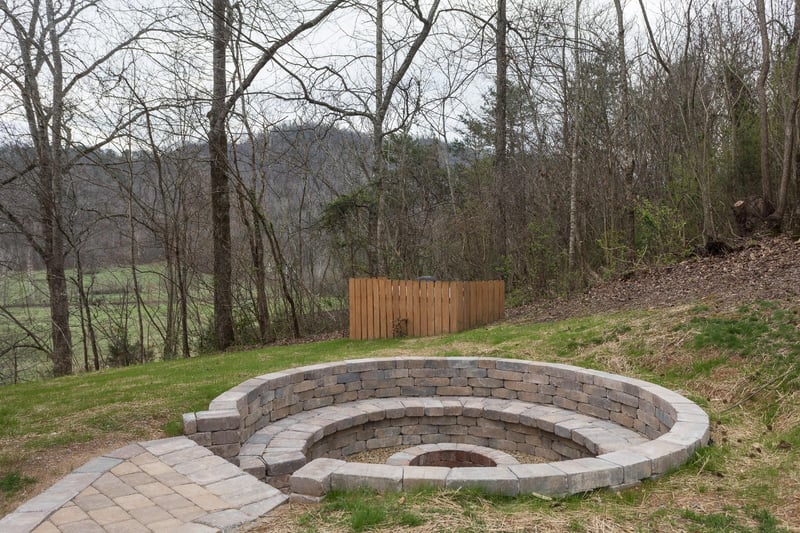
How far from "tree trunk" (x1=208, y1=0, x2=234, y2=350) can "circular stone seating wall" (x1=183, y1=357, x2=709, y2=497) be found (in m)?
7.72

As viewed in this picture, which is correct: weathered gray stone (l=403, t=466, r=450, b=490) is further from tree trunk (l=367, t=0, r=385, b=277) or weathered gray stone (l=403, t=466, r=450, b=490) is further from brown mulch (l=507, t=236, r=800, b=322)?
tree trunk (l=367, t=0, r=385, b=277)

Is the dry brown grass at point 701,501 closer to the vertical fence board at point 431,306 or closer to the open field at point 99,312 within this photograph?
the vertical fence board at point 431,306

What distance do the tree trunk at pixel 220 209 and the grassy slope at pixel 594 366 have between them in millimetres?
4110

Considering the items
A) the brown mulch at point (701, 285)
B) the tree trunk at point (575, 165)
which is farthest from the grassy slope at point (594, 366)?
the tree trunk at point (575, 165)

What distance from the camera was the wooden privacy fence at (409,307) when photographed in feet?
32.8

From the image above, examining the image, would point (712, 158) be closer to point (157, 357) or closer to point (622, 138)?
point (622, 138)

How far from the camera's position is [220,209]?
12.9 metres

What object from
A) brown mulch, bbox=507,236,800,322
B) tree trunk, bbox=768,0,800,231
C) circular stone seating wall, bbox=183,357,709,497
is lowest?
circular stone seating wall, bbox=183,357,709,497

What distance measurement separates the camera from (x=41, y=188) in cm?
1181

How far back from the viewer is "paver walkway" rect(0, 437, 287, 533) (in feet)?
9.33

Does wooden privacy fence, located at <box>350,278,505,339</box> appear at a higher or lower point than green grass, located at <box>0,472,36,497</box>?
higher

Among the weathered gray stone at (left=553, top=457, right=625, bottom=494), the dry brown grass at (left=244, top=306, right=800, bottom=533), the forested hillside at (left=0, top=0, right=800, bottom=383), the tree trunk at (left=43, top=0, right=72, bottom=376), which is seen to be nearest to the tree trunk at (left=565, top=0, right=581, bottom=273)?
the forested hillside at (left=0, top=0, right=800, bottom=383)

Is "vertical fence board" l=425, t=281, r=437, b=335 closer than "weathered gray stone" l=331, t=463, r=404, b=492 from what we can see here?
No

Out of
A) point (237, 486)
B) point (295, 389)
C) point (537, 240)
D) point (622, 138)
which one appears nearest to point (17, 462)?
point (237, 486)
